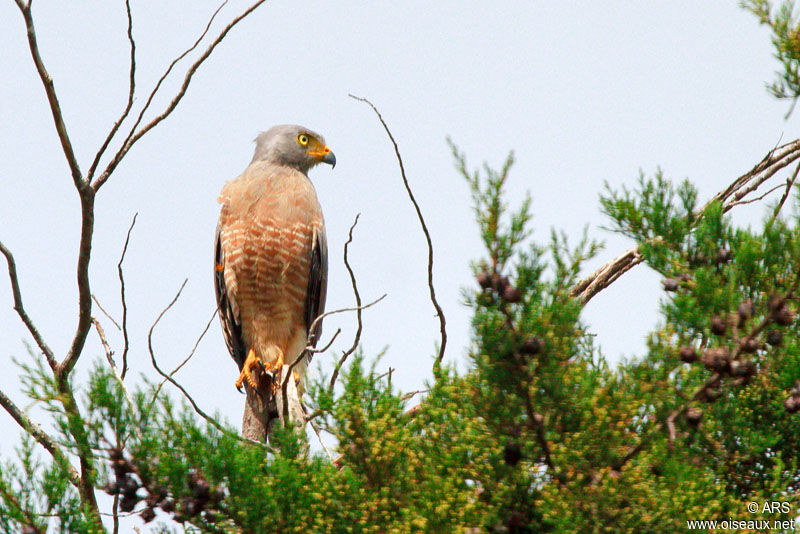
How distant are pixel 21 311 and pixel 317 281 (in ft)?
8.41

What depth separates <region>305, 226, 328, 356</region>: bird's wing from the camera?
5844 millimetres

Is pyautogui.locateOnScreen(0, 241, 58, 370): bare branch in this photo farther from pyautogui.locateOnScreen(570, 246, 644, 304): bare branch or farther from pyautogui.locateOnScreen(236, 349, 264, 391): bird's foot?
pyautogui.locateOnScreen(570, 246, 644, 304): bare branch

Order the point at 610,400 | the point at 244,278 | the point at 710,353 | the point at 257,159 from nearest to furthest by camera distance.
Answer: the point at 710,353, the point at 610,400, the point at 244,278, the point at 257,159

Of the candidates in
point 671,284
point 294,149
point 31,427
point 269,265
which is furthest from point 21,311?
point 294,149

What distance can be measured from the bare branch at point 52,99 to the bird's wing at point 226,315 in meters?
2.71

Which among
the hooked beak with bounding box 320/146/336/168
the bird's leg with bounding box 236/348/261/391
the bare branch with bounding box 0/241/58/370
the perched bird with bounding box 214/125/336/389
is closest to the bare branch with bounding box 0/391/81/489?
the bare branch with bounding box 0/241/58/370

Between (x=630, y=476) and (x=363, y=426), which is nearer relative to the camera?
(x=630, y=476)

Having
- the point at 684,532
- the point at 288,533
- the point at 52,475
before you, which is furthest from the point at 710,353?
the point at 52,475

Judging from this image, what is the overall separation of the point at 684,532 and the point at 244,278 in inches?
153

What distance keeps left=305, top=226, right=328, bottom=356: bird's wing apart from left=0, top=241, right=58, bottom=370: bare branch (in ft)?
7.77

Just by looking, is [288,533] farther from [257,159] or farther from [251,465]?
[257,159]

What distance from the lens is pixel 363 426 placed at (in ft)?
8.64

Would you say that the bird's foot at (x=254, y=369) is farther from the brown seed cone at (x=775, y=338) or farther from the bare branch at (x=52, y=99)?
the brown seed cone at (x=775, y=338)

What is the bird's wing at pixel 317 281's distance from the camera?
584 centimetres
